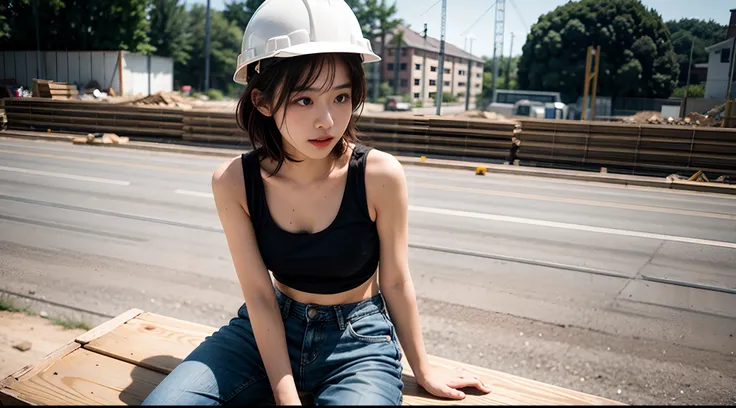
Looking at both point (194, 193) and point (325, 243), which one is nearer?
point (325, 243)

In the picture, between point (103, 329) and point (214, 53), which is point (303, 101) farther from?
point (214, 53)

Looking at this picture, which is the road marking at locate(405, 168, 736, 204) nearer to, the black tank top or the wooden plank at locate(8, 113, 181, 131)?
the wooden plank at locate(8, 113, 181, 131)

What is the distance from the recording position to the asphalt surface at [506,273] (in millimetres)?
4152

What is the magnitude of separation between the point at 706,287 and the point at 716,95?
34.1 feet

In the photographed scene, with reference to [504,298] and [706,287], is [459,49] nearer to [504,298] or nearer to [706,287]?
[504,298]

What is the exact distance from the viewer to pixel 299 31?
1867mm

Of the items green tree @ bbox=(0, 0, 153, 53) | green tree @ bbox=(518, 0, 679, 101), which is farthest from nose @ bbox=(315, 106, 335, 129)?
green tree @ bbox=(0, 0, 153, 53)

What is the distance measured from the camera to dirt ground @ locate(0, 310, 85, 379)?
145 inches

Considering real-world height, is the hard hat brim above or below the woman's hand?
above

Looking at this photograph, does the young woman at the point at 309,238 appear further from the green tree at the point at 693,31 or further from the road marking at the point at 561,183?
the road marking at the point at 561,183

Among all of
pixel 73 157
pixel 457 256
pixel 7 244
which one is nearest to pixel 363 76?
pixel 457 256

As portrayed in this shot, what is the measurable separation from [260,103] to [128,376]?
1252 mm

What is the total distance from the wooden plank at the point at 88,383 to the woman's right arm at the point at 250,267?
576mm

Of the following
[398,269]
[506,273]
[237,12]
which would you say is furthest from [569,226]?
[237,12]
